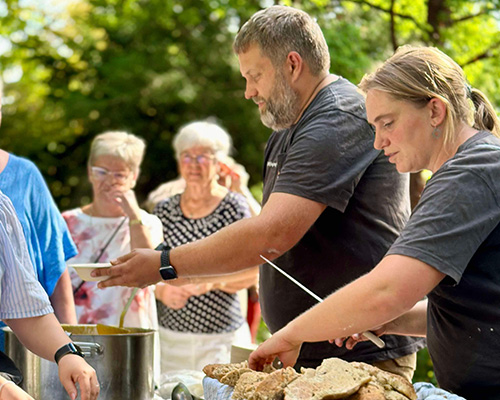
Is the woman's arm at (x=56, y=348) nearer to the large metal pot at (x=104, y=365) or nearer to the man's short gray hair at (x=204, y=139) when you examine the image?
the large metal pot at (x=104, y=365)

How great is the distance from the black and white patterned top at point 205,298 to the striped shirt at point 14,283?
249 centimetres

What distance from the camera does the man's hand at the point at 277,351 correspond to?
1955mm

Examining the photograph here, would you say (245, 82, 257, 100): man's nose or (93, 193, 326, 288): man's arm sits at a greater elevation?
(245, 82, 257, 100): man's nose

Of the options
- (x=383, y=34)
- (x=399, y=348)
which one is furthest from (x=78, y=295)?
(x=383, y=34)

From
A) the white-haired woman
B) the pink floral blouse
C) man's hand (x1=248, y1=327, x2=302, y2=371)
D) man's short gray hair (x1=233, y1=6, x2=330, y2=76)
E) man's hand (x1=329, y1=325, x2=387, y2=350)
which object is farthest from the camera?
the white-haired woman

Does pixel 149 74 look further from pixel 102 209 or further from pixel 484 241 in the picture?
pixel 484 241

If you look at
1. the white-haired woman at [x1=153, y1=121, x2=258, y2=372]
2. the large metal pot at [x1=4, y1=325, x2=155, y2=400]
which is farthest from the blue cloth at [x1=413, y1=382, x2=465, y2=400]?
the white-haired woman at [x1=153, y1=121, x2=258, y2=372]

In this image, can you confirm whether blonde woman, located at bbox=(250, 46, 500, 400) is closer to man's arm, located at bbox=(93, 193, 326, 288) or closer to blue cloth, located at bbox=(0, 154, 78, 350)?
man's arm, located at bbox=(93, 193, 326, 288)

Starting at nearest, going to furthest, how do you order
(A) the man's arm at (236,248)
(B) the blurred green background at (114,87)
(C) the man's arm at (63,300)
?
(A) the man's arm at (236,248), (C) the man's arm at (63,300), (B) the blurred green background at (114,87)

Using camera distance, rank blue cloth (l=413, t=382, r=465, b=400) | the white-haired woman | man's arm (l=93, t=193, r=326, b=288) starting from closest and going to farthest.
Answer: blue cloth (l=413, t=382, r=465, b=400) → man's arm (l=93, t=193, r=326, b=288) → the white-haired woman

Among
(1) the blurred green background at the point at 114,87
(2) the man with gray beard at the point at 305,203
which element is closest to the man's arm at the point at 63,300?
(2) the man with gray beard at the point at 305,203

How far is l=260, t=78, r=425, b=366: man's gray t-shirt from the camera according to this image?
249 cm

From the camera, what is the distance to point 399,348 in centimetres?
265

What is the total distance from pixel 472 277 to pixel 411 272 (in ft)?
0.61
